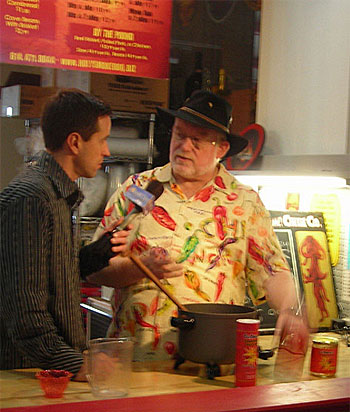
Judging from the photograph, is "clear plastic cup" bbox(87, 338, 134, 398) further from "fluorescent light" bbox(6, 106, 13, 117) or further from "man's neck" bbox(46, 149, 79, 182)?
"fluorescent light" bbox(6, 106, 13, 117)

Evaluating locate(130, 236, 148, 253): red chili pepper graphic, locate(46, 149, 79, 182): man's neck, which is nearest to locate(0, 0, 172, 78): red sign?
locate(46, 149, 79, 182): man's neck

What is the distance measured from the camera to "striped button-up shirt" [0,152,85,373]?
5.68 ft

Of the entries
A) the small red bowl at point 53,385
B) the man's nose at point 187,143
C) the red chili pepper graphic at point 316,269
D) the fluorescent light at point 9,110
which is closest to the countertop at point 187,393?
the small red bowl at point 53,385

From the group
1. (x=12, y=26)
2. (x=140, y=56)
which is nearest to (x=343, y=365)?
(x=140, y=56)

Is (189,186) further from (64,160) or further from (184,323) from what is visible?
(184,323)

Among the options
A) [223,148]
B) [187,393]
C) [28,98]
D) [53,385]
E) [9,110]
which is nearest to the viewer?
[187,393]

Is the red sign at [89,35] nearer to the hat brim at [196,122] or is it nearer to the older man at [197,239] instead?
the hat brim at [196,122]

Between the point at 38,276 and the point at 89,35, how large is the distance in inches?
37.0

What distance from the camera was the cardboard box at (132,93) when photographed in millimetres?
3422

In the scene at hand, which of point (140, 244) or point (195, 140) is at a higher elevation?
point (195, 140)

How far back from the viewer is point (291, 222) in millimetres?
3115

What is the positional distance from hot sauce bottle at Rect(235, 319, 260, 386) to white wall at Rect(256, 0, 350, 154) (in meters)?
1.36

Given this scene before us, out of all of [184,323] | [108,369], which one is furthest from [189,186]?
[108,369]

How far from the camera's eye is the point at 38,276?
1.75 metres
